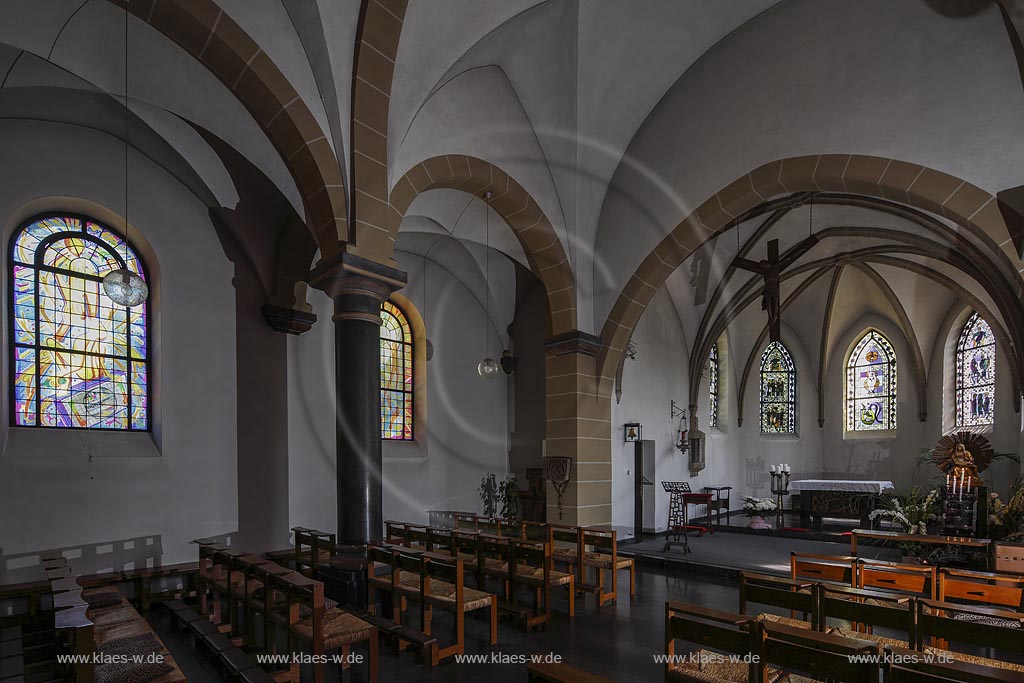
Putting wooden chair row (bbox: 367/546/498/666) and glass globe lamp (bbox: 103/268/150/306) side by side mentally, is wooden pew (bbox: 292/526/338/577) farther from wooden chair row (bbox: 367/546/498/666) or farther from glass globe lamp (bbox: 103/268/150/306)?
glass globe lamp (bbox: 103/268/150/306)

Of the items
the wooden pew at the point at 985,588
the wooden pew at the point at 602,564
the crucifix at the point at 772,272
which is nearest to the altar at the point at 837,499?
the crucifix at the point at 772,272

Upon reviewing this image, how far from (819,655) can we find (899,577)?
2.98 meters

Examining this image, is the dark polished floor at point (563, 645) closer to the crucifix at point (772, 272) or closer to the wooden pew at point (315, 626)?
the wooden pew at point (315, 626)

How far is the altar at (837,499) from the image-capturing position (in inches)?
502

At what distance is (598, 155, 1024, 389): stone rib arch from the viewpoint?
600cm

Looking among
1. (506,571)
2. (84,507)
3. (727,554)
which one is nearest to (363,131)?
(506,571)

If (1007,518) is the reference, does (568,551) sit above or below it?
below

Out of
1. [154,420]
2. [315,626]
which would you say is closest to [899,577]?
[315,626]

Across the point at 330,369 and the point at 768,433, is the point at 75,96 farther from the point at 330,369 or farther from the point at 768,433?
the point at 768,433

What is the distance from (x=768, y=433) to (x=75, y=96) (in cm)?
1620

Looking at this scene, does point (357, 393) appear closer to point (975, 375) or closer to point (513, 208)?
point (513, 208)

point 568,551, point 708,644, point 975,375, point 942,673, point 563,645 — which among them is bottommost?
point 563,645

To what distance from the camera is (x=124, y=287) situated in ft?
16.6

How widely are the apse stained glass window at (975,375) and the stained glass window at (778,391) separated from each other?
3.73 meters
